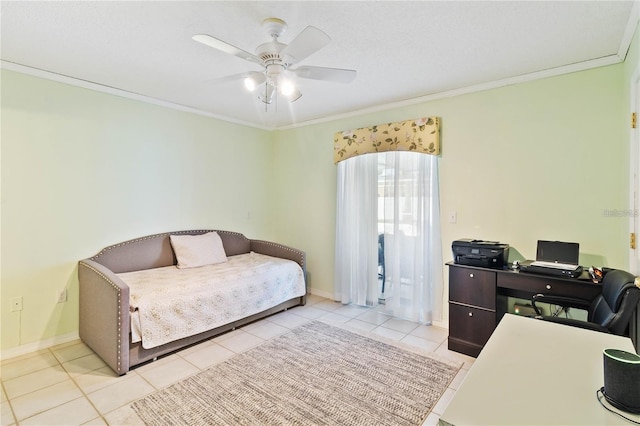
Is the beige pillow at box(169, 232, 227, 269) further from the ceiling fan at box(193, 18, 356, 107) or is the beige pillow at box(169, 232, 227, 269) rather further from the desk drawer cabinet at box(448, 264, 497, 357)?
the desk drawer cabinet at box(448, 264, 497, 357)

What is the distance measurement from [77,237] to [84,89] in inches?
56.5

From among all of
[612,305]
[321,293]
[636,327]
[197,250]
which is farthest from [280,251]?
[636,327]

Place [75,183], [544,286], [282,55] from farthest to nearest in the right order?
[75,183] → [544,286] → [282,55]

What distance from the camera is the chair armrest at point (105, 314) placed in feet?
7.82

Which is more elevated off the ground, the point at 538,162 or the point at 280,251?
the point at 538,162

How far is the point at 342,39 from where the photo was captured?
2.22 m

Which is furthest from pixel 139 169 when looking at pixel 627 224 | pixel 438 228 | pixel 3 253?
pixel 627 224

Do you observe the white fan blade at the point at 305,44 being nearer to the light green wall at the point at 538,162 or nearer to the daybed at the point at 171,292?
the light green wall at the point at 538,162

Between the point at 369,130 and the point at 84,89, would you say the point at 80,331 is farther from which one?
the point at 369,130

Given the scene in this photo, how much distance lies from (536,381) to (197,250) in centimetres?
344

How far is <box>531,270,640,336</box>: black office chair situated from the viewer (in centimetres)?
177

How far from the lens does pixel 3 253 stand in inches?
105

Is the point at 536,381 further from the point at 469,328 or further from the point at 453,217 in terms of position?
the point at 453,217

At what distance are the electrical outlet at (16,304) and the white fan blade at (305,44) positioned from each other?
119 inches
